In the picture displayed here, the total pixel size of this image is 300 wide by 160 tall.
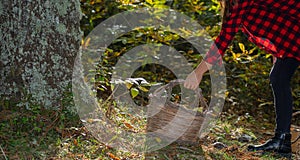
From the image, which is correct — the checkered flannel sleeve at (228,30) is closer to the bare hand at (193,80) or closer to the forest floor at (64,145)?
the bare hand at (193,80)

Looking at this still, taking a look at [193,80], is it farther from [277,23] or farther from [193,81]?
[277,23]

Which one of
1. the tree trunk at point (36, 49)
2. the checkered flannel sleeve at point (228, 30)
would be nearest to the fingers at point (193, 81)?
the checkered flannel sleeve at point (228, 30)

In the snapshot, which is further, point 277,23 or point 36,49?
point 277,23

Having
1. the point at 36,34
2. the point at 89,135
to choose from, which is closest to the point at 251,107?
the point at 89,135

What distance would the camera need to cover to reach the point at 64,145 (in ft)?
8.99

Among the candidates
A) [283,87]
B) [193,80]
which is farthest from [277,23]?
[193,80]

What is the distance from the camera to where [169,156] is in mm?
2857

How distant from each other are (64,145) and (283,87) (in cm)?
145

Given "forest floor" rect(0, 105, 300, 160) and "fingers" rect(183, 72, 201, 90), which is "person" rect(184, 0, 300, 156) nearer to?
"fingers" rect(183, 72, 201, 90)

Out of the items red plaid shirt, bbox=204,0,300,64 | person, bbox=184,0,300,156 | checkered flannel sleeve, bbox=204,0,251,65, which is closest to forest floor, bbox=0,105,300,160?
person, bbox=184,0,300,156

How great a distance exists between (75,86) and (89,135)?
1.17 ft

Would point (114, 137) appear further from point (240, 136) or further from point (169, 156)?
point (240, 136)

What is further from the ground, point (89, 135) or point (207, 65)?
point (207, 65)

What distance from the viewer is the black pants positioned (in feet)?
10.0
